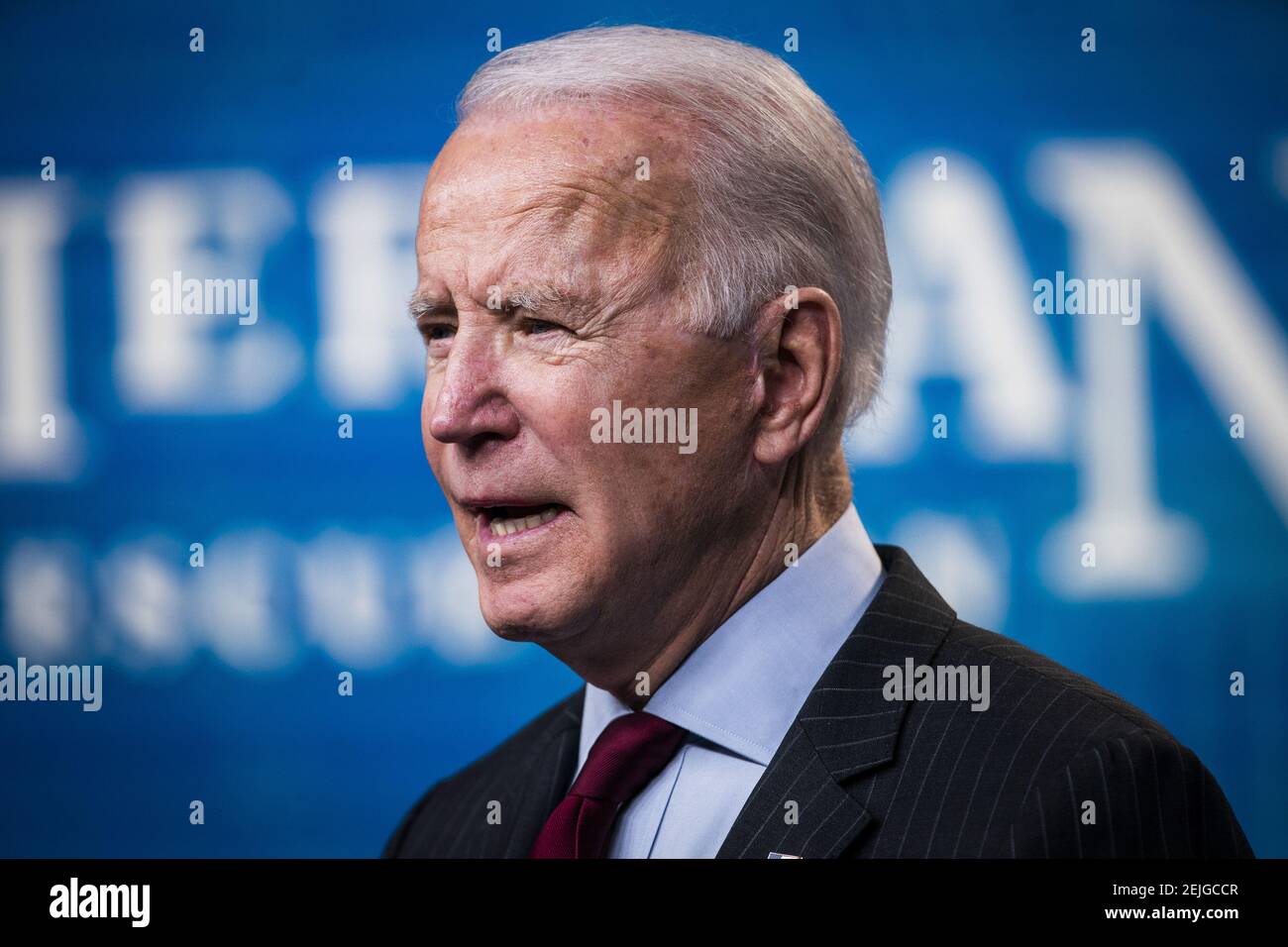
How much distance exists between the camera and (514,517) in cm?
185

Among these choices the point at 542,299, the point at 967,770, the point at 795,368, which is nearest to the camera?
the point at 967,770

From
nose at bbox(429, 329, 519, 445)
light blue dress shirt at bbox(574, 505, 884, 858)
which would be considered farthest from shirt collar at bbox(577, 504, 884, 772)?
nose at bbox(429, 329, 519, 445)

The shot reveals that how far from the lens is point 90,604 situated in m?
2.82

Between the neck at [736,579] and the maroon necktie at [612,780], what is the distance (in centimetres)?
7

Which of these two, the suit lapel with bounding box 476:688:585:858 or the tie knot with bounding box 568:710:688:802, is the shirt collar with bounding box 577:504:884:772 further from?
the suit lapel with bounding box 476:688:585:858

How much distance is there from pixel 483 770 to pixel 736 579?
822mm

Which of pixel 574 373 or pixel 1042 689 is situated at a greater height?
pixel 574 373

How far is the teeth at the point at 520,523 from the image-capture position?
5.99 feet

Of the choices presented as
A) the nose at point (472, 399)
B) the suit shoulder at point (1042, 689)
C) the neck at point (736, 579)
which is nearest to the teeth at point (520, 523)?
the nose at point (472, 399)

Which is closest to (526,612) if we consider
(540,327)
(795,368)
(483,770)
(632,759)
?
(632,759)

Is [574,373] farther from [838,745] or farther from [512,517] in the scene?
[838,745]

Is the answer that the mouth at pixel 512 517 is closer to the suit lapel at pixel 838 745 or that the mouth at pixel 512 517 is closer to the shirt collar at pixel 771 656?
the shirt collar at pixel 771 656

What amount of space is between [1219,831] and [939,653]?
44 centimetres
